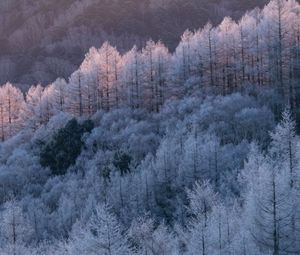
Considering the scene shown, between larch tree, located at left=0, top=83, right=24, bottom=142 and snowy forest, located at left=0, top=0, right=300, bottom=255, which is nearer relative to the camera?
snowy forest, located at left=0, top=0, right=300, bottom=255

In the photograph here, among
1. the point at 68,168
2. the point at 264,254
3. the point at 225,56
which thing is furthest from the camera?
the point at 225,56

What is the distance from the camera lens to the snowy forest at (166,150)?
47.0 meters

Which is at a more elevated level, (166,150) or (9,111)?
(9,111)

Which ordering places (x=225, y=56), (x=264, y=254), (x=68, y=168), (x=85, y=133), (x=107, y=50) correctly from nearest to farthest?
1. (x=264, y=254)
2. (x=68, y=168)
3. (x=85, y=133)
4. (x=225, y=56)
5. (x=107, y=50)

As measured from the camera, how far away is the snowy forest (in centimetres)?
4700

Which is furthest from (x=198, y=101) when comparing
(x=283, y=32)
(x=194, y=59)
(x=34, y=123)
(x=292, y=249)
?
(x=292, y=249)

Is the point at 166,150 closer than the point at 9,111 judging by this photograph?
Yes

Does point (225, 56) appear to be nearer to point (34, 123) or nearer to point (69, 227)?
point (34, 123)

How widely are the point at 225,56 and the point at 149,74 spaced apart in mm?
15084

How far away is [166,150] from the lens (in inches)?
3199

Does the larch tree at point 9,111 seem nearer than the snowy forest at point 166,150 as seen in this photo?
No

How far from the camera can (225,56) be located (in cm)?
10838

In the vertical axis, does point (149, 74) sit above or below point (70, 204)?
above

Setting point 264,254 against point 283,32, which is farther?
point 283,32
